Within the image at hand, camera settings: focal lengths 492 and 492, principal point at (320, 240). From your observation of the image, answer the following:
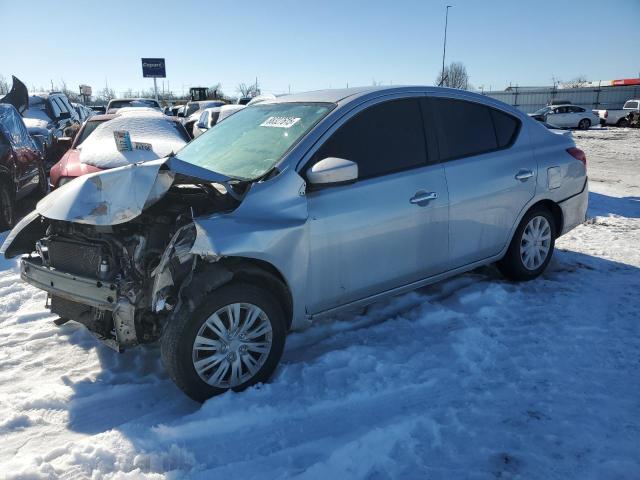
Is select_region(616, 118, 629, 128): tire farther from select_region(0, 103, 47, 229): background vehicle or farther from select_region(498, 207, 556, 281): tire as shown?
select_region(0, 103, 47, 229): background vehicle

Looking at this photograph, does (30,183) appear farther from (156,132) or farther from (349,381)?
(349,381)

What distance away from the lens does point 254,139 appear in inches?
149

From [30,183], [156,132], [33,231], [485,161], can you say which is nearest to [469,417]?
[485,161]

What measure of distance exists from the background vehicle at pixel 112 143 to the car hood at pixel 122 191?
2.96m

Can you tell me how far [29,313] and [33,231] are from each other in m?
1.10

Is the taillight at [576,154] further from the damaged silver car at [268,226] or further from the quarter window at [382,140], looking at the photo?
the quarter window at [382,140]

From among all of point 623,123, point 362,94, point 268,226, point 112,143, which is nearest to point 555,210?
point 362,94

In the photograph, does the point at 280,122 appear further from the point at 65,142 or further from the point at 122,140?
the point at 65,142

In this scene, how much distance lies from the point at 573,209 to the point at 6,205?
24.4ft

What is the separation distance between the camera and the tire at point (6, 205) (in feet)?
23.2

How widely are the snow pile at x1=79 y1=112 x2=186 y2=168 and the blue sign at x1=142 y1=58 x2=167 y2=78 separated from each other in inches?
1309

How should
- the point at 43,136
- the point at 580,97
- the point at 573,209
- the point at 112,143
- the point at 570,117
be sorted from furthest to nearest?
the point at 580,97 → the point at 570,117 → the point at 43,136 → the point at 112,143 → the point at 573,209

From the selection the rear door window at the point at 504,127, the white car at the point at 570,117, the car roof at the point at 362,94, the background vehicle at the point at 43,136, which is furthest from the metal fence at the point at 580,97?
the car roof at the point at 362,94

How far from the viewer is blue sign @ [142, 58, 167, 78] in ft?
126
